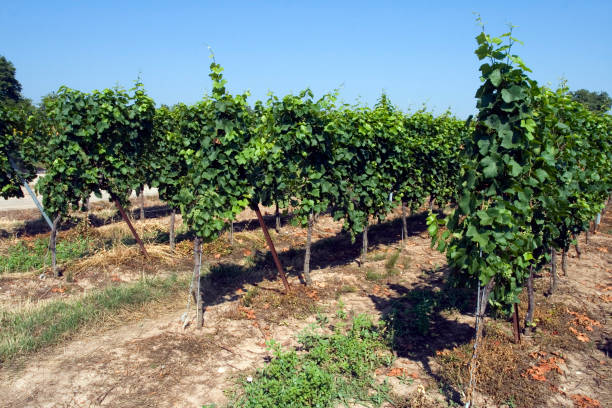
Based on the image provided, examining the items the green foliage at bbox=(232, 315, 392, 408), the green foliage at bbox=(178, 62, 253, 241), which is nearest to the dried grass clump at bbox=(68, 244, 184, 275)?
the green foliage at bbox=(178, 62, 253, 241)

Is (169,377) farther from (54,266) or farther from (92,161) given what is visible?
(92,161)

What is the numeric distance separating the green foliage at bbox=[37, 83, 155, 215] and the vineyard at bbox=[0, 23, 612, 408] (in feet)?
0.16

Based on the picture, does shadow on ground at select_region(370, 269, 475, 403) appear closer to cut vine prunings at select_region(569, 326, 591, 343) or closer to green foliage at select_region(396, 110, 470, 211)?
cut vine prunings at select_region(569, 326, 591, 343)

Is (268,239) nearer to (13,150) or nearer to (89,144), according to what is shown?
(89,144)

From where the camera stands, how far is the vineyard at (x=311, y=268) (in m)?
4.46

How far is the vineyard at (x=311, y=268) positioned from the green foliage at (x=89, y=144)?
1.9 inches

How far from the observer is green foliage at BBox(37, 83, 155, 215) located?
8094 millimetres

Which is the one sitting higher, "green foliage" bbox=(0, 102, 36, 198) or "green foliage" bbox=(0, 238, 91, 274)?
"green foliage" bbox=(0, 102, 36, 198)

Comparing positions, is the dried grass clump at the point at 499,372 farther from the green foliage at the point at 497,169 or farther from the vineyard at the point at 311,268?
the green foliage at the point at 497,169

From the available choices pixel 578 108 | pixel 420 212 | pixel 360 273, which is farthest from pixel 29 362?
pixel 420 212

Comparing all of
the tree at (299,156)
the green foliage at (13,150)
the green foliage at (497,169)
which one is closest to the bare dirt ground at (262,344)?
the tree at (299,156)

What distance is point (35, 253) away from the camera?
9.91 metres

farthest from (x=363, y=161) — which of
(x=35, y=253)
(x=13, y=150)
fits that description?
(x=13, y=150)

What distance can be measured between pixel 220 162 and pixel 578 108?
652cm
